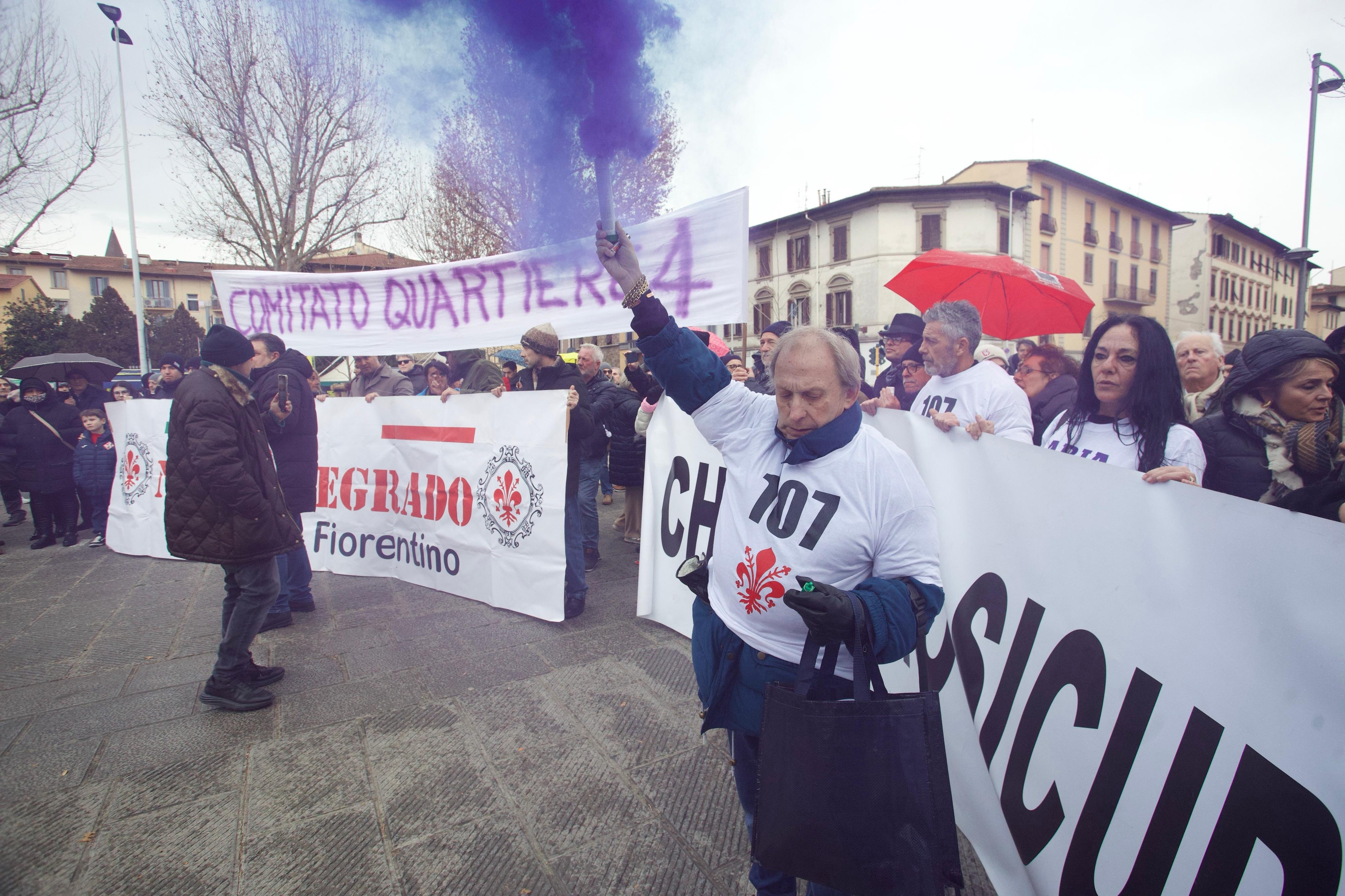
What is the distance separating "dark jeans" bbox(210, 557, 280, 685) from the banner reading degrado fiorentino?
4.56ft

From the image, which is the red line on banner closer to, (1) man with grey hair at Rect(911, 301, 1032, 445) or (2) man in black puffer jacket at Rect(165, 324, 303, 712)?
(2) man in black puffer jacket at Rect(165, 324, 303, 712)

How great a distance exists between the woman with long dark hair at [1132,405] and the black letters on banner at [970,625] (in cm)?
52

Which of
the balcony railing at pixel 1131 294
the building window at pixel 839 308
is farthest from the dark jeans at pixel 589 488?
the balcony railing at pixel 1131 294

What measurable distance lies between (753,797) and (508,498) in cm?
293

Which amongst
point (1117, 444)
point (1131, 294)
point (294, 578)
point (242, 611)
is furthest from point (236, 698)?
point (1131, 294)

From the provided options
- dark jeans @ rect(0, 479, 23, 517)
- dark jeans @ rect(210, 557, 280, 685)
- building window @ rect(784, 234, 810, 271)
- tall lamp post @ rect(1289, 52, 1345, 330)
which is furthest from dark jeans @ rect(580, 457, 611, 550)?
building window @ rect(784, 234, 810, 271)

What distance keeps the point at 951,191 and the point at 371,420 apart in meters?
37.2

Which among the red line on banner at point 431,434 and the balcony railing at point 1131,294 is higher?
the balcony railing at point 1131,294

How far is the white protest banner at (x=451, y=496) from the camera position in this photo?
13.7ft

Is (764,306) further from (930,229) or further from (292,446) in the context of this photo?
(292,446)

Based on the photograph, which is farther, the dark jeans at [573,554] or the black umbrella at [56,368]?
the black umbrella at [56,368]

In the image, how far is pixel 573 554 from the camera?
13.9ft

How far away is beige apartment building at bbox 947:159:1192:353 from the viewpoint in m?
37.8

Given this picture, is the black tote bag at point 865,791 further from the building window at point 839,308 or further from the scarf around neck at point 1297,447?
the building window at point 839,308
